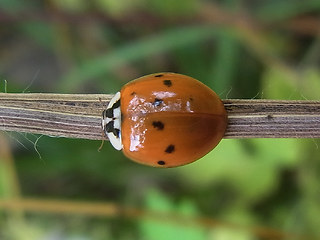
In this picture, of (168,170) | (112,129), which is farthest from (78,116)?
(168,170)

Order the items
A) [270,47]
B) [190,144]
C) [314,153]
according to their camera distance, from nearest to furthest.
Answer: [190,144] < [314,153] < [270,47]

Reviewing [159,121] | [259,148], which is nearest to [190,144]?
[159,121]

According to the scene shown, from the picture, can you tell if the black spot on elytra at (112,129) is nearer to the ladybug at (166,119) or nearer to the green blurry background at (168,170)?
the ladybug at (166,119)

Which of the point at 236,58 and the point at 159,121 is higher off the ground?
the point at 236,58

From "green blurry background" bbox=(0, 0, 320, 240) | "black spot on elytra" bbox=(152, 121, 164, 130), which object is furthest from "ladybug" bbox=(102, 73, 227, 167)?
"green blurry background" bbox=(0, 0, 320, 240)

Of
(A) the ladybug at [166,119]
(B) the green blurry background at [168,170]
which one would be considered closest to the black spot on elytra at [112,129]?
(A) the ladybug at [166,119]

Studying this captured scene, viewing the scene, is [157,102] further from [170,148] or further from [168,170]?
[168,170]

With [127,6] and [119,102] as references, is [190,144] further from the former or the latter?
[127,6]
